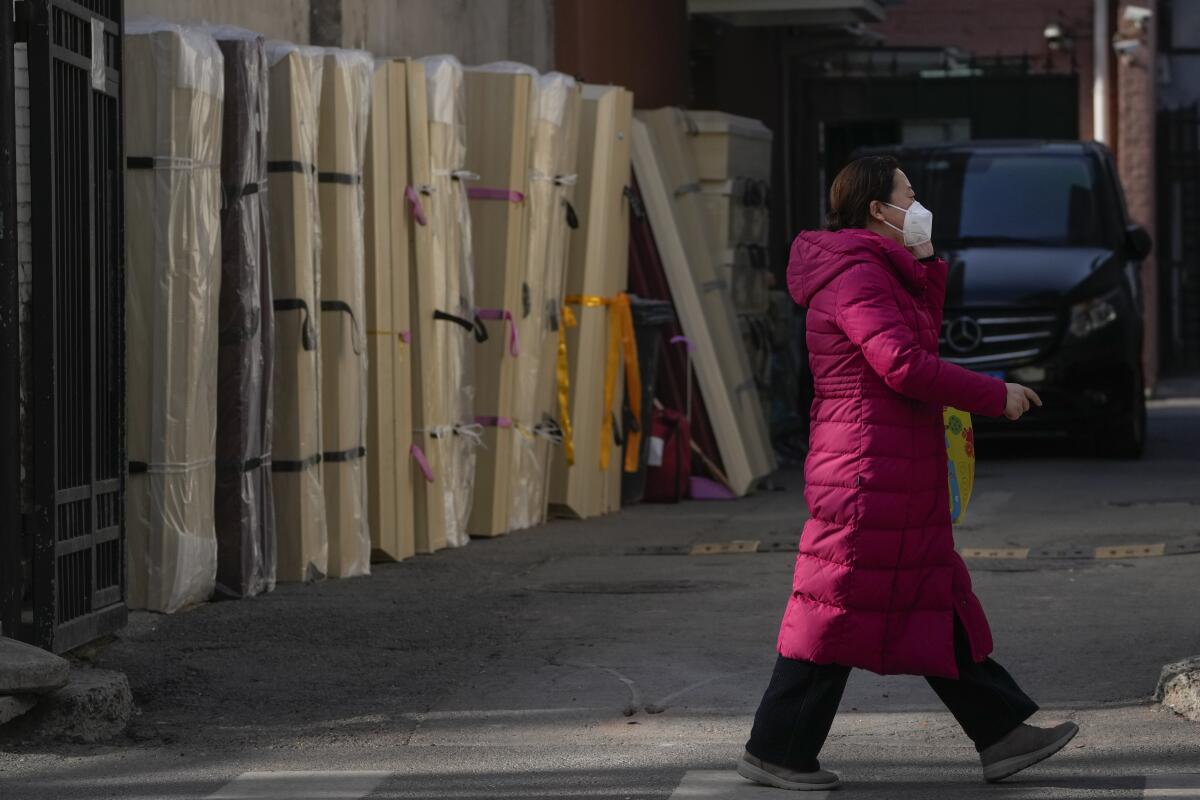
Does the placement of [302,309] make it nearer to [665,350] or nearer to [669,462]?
[669,462]

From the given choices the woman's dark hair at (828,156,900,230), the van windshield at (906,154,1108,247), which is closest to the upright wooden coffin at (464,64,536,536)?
the van windshield at (906,154,1108,247)

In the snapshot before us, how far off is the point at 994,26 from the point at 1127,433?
14007 mm

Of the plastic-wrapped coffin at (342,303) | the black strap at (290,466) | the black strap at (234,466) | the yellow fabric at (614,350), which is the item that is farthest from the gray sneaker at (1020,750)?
the yellow fabric at (614,350)

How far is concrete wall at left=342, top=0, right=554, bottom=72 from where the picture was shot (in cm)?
→ 1312

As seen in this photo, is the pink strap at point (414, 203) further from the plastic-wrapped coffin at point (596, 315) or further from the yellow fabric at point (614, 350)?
the yellow fabric at point (614, 350)

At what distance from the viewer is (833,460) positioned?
5.71m

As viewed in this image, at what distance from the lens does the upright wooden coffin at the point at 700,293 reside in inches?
547

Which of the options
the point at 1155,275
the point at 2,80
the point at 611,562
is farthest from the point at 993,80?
the point at 2,80

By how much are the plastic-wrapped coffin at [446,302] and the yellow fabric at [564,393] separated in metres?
1.22

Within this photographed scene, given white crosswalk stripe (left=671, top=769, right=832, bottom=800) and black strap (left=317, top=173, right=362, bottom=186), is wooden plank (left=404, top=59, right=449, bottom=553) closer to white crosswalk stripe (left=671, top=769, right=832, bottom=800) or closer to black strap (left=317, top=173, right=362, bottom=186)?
black strap (left=317, top=173, right=362, bottom=186)

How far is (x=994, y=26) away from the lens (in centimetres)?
2881

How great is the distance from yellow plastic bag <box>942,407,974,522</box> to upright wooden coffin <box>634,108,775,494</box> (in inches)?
312

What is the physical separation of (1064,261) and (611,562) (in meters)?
6.57

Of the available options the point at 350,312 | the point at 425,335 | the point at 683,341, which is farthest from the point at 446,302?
the point at 683,341
